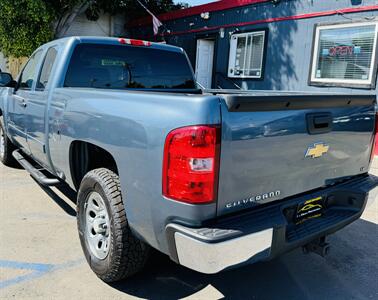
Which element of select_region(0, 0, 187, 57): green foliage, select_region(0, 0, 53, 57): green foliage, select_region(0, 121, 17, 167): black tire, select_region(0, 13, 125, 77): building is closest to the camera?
select_region(0, 121, 17, 167): black tire

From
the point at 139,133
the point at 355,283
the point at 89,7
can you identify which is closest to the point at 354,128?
the point at 355,283

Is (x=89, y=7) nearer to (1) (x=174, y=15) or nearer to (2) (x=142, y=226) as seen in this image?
(1) (x=174, y=15)

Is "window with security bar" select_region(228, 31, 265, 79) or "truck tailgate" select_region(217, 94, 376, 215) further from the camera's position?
"window with security bar" select_region(228, 31, 265, 79)

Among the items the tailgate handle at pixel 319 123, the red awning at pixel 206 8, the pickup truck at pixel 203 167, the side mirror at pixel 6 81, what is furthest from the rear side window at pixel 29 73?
the red awning at pixel 206 8

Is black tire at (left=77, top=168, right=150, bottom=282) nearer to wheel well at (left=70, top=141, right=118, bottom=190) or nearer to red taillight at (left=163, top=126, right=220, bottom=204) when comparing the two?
wheel well at (left=70, top=141, right=118, bottom=190)

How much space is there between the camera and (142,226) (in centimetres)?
234

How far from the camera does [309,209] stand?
2.73 m

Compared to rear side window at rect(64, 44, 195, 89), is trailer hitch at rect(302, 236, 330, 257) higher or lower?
lower

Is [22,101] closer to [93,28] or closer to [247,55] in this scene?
[247,55]

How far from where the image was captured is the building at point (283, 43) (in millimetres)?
8250

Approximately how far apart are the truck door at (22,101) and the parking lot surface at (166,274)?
1164 millimetres

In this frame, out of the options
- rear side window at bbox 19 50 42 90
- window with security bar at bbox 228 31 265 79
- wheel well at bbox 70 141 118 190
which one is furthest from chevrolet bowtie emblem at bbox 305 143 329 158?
window with security bar at bbox 228 31 265 79

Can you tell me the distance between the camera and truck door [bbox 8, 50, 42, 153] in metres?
4.45

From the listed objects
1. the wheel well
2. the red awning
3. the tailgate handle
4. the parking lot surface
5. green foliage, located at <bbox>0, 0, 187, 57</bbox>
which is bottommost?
the parking lot surface
